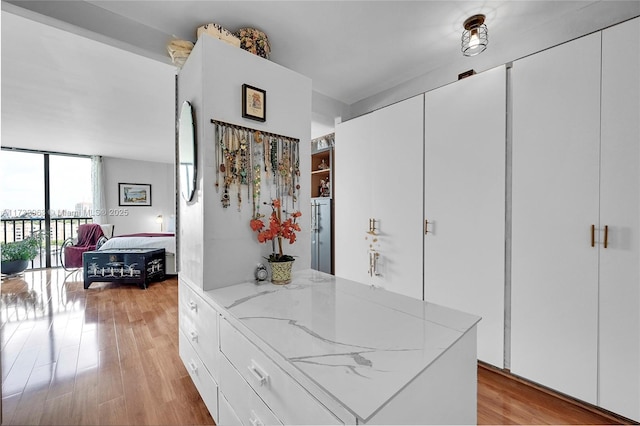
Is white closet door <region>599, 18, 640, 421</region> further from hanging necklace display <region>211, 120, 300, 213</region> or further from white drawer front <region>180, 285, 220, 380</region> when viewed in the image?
white drawer front <region>180, 285, 220, 380</region>

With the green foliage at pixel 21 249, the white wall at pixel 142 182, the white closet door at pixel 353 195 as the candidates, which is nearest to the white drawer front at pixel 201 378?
the white closet door at pixel 353 195

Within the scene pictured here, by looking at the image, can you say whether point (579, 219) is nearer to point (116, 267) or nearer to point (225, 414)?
point (225, 414)

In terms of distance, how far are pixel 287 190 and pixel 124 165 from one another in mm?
7113

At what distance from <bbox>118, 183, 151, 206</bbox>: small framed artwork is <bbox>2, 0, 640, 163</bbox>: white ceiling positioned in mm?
3874

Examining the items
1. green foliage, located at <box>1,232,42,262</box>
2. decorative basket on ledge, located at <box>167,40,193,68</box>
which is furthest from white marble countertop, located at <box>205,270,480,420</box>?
green foliage, located at <box>1,232,42,262</box>

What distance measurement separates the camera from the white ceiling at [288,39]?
174 centimetres

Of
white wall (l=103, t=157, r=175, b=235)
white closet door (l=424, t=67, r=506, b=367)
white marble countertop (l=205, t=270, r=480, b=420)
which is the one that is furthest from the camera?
white wall (l=103, t=157, r=175, b=235)

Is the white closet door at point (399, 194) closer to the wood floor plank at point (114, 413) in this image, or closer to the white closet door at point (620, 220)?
the white closet door at point (620, 220)

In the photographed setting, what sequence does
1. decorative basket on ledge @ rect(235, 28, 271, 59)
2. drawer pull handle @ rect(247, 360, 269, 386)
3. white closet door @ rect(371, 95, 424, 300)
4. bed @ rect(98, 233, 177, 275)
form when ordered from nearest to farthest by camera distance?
drawer pull handle @ rect(247, 360, 269, 386) < decorative basket on ledge @ rect(235, 28, 271, 59) < white closet door @ rect(371, 95, 424, 300) < bed @ rect(98, 233, 177, 275)

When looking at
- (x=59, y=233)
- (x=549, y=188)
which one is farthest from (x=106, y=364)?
(x=59, y=233)

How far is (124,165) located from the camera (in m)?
6.96

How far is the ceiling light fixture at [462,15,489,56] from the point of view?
73.9 inches

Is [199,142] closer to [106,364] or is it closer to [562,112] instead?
[106,364]

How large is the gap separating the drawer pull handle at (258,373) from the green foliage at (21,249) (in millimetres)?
6095
